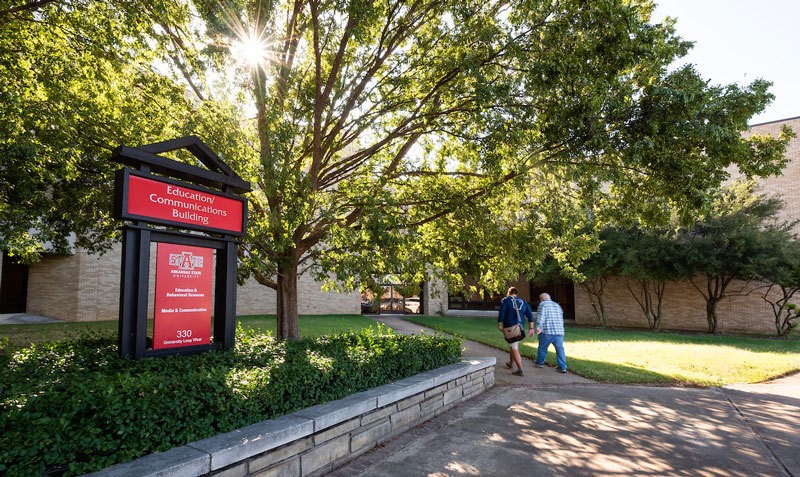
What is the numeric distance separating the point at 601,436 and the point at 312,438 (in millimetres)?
3365

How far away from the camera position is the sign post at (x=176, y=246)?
14.6 feet

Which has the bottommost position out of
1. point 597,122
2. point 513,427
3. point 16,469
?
point 513,427

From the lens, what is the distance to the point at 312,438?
3832mm

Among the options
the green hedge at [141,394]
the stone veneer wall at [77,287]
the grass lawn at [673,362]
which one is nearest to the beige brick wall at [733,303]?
the grass lawn at [673,362]

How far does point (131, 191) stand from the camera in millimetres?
4473

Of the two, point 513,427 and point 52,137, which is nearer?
point 513,427

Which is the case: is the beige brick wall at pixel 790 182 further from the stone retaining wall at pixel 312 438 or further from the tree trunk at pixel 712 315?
the stone retaining wall at pixel 312 438

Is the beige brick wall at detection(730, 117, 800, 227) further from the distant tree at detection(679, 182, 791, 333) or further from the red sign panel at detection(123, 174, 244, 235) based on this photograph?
the red sign panel at detection(123, 174, 244, 235)

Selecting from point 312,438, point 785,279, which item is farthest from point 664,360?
point 785,279

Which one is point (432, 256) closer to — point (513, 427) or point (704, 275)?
point (513, 427)

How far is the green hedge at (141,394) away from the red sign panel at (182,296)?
12.7 inches

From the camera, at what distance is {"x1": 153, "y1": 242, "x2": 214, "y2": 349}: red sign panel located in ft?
15.6

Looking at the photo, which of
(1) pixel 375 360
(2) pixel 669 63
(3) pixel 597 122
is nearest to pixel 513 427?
(1) pixel 375 360

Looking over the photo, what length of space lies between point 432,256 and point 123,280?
544 centimetres
